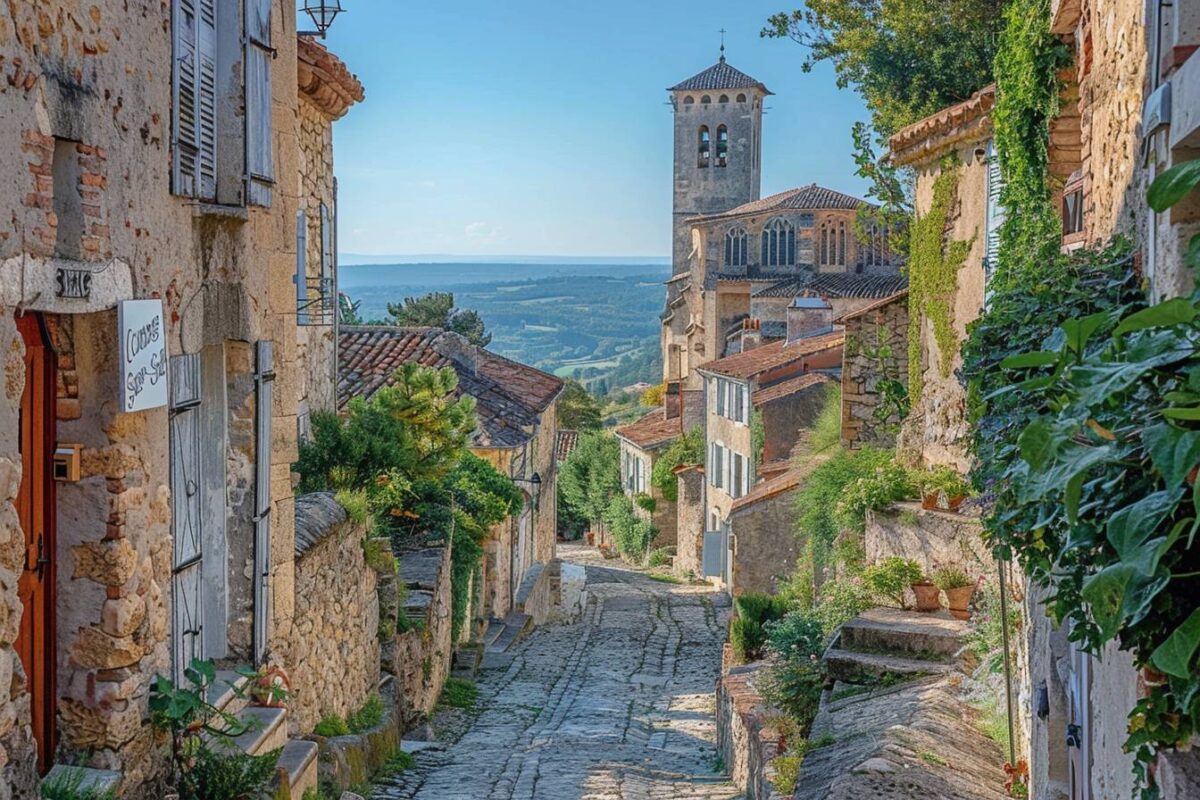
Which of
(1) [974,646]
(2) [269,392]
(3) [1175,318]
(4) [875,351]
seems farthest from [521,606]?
(3) [1175,318]

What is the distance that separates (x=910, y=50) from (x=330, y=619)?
13092mm

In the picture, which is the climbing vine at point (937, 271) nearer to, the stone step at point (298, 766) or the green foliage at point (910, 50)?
the green foliage at point (910, 50)

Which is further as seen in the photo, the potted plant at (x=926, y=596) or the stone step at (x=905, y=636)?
the potted plant at (x=926, y=596)

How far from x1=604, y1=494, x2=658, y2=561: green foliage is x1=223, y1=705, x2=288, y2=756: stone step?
112 feet

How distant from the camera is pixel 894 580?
42.1 ft

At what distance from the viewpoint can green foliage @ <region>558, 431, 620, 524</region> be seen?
160 feet

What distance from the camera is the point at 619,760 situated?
505 inches

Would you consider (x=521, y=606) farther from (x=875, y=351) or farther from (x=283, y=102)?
(x=283, y=102)

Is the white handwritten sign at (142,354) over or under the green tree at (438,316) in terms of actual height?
under

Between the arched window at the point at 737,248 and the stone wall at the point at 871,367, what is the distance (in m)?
38.0

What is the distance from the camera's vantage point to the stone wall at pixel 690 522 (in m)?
36.1

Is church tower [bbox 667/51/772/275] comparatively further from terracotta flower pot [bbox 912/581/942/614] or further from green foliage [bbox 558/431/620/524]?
terracotta flower pot [bbox 912/581/942/614]

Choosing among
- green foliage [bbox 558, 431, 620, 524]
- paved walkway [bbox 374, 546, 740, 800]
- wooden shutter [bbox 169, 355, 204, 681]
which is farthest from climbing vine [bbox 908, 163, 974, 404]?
green foliage [bbox 558, 431, 620, 524]

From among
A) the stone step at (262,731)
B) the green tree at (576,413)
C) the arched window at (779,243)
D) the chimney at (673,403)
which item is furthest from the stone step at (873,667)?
the green tree at (576,413)
